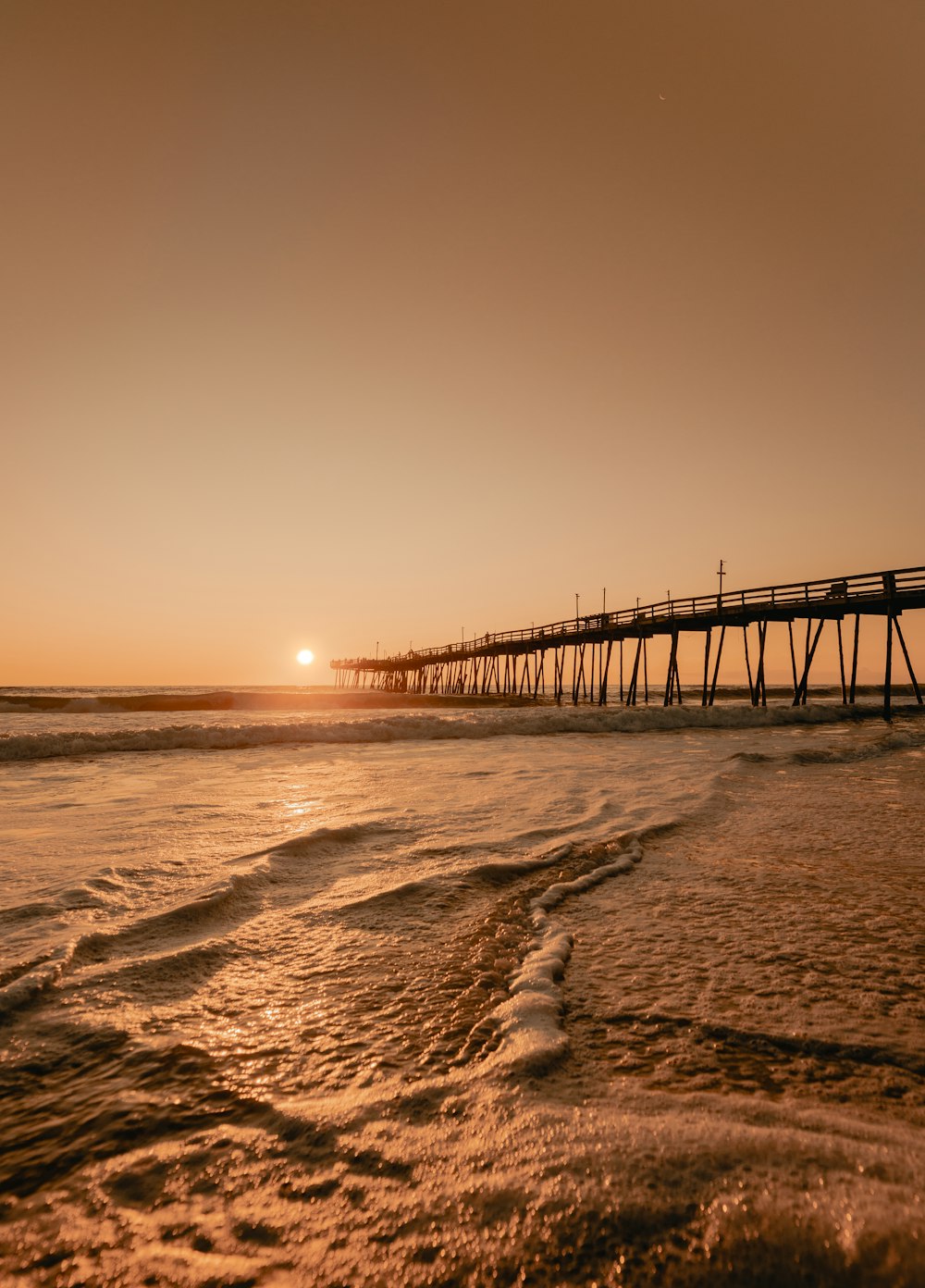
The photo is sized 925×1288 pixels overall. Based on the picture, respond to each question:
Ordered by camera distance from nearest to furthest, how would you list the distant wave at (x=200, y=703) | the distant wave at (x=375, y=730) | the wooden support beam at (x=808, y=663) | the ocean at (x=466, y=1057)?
the ocean at (x=466, y=1057)
the distant wave at (x=375, y=730)
the wooden support beam at (x=808, y=663)
the distant wave at (x=200, y=703)

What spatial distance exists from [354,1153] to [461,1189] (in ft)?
1.01

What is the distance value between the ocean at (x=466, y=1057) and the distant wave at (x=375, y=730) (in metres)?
10.5

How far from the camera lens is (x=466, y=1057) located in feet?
6.74

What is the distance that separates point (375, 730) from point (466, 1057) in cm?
1559

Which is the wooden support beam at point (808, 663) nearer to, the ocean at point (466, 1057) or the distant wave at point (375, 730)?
the distant wave at point (375, 730)

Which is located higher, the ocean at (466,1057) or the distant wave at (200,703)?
the ocean at (466,1057)

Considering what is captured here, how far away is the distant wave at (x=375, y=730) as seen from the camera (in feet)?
46.8

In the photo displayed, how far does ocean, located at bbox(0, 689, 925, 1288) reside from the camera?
4.42 ft

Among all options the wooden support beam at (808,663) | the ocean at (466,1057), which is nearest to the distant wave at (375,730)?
the wooden support beam at (808,663)

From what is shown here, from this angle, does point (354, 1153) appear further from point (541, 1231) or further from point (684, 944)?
point (684, 944)

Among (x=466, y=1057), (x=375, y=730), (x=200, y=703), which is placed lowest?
(x=200, y=703)

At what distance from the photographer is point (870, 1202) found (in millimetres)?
1396

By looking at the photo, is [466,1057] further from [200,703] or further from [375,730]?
[200,703]

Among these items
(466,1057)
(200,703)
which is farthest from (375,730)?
(200,703)
